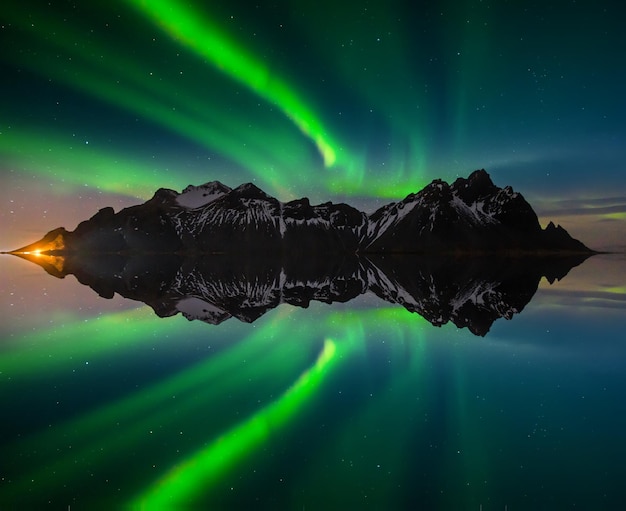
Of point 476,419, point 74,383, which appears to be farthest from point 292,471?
point 74,383

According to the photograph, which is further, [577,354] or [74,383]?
[577,354]

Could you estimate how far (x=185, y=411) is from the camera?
980 centimetres

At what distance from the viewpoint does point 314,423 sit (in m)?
9.00

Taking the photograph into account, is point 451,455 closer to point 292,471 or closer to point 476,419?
point 476,419

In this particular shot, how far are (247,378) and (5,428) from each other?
18.2 feet

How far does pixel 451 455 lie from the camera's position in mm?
7801

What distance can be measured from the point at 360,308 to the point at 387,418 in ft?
62.7

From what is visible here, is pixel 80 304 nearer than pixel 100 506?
No

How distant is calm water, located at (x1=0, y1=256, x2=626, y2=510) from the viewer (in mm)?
6828

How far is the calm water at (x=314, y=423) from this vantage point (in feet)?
22.4

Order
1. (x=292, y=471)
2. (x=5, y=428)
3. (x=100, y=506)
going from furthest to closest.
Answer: (x=5, y=428), (x=292, y=471), (x=100, y=506)

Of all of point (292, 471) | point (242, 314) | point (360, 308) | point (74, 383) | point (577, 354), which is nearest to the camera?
point (292, 471)

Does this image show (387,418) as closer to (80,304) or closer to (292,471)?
(292,471)

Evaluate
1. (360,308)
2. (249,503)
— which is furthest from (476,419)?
(360,308)
